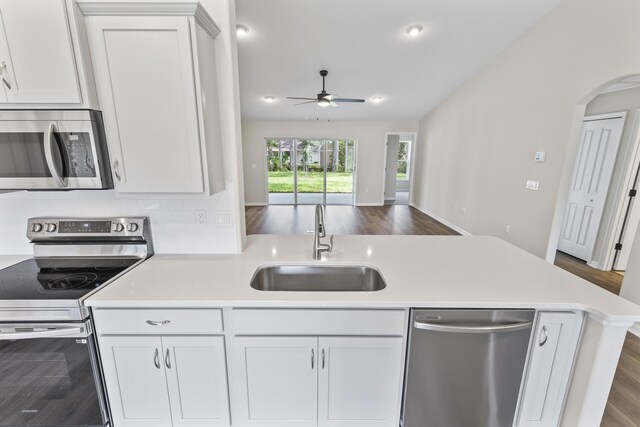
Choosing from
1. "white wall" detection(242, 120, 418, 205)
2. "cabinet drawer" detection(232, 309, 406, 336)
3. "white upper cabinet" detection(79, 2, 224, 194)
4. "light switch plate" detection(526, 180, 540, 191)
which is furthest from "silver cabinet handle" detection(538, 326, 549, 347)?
"white wall" detection(242, 120, 418, 205)

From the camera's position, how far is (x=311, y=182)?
8.16m

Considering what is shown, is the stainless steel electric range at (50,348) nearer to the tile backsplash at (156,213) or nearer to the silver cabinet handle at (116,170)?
the tile backsplash at (156,213)

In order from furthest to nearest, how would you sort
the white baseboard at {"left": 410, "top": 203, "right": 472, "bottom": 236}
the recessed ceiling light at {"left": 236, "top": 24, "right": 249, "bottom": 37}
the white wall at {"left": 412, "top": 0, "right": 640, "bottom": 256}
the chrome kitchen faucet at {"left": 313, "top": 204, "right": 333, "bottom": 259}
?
1. the white baseboard at {"left": 410, "top": 203, "right": 472, "bottom": 236}
2. the recessed ceiling light at {"left": 236, "top": 24, "right": 249, "bottom": 37}
3. the white wall at {"left": 412, "top": 0, "right": 640, "bottom": 256}
4. the chrome kitchen faucet at {"left": 313, "top": 204, "right": 333, "bottom": 259}

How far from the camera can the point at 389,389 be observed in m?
1.35

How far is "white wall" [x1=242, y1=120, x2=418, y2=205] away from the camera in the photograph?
298 inches

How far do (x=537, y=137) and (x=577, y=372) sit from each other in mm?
3199

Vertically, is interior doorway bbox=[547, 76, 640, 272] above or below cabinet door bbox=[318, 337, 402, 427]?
above

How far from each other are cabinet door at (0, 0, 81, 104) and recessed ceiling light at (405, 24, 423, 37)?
3566 millimetres

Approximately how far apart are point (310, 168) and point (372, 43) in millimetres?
4420

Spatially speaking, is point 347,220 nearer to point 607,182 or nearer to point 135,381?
point 607,182

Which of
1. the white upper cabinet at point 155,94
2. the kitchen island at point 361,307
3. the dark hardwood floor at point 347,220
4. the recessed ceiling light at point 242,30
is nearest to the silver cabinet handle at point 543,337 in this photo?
the kitchen island at point 361,307

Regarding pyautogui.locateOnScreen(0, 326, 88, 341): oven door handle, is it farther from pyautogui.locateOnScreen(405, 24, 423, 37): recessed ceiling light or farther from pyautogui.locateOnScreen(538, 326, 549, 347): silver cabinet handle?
pyautogui.locateOnScreen(405, 24, 423, 37): recessed ceiling light

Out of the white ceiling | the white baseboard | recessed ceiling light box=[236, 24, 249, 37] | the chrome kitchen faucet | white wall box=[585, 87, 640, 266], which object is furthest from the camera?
the white baseboard

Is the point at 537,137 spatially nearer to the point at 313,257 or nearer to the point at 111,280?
the point at 313,257
